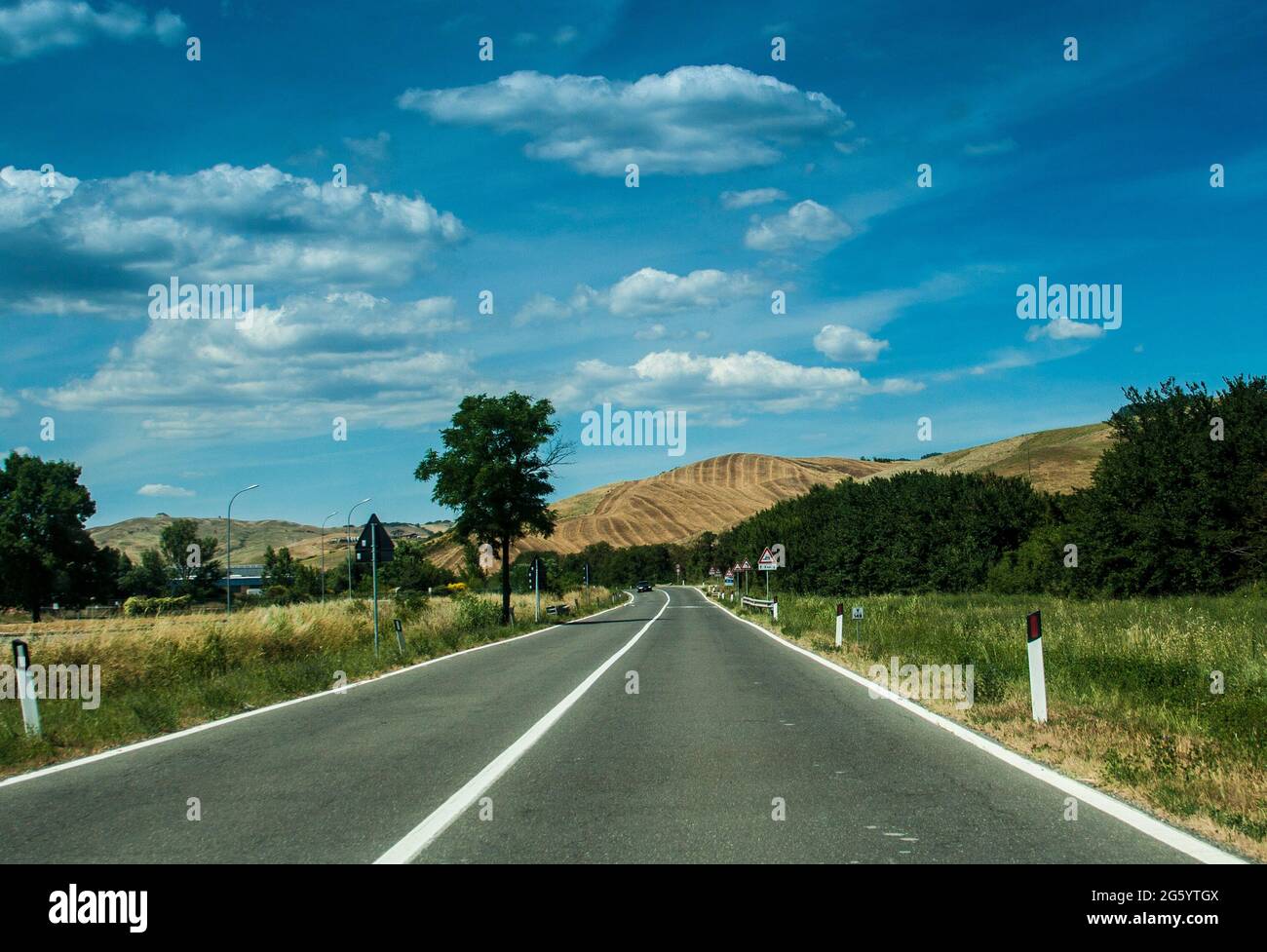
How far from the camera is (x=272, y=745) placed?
33.4 ft

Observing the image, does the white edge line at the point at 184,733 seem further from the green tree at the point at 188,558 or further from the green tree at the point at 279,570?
the green tree at the point at 279,570

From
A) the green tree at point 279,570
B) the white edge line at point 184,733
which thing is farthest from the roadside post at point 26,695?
the green tree at point 279,570

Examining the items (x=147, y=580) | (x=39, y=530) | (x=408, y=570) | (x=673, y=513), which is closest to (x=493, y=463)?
(x=39, y=530)

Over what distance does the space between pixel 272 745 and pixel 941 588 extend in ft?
210

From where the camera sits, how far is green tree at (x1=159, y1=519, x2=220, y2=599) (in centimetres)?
11231

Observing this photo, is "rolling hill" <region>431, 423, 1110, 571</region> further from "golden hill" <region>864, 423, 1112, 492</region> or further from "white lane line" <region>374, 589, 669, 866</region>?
"white lane line" <region>374, 589, 669, 866</region>

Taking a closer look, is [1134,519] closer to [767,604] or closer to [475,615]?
[767,604]

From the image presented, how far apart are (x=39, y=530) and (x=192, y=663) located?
3095 inches

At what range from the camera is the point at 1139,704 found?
11.0 m

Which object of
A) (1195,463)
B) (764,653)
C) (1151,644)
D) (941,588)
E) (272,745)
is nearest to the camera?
(272,745)

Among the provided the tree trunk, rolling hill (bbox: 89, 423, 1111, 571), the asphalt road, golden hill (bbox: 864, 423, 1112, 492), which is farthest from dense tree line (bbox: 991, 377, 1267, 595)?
rolling hill (bbox: 89, 423, 1111, 571)
